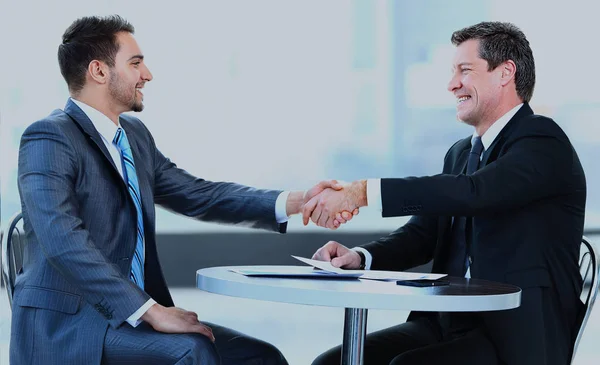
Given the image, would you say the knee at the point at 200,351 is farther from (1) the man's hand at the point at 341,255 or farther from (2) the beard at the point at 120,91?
(2) the beard at the point at 120,91

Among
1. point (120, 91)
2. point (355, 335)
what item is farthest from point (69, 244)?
point (355, 335)

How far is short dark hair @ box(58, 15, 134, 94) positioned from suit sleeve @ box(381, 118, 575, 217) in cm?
83

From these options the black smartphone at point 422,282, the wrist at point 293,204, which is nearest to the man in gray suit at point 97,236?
the wrist at point 293,204

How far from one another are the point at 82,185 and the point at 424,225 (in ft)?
3.36

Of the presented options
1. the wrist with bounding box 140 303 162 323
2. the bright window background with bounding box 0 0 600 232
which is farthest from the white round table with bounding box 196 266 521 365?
the bright window background with bounding box 0 0 600 232

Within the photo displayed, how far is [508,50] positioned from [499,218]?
508 millimetres

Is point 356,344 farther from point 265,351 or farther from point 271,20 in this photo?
point 271,20

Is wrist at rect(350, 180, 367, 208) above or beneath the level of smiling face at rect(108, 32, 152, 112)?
beneath

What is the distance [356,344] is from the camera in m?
2.09

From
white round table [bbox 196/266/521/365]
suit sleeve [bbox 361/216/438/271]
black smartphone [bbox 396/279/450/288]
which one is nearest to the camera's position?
white round table [bbox 196/266/521/365]

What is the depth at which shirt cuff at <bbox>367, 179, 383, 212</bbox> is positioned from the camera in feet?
7.42

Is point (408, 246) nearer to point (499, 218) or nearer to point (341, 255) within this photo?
point (341, 255)

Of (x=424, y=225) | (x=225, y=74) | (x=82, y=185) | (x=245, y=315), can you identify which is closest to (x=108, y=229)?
(x=82, y=185)

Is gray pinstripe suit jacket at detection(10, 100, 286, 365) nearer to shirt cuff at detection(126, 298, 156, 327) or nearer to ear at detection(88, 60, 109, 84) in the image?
shirt cuff at detection(126, 298, 156, 327)
